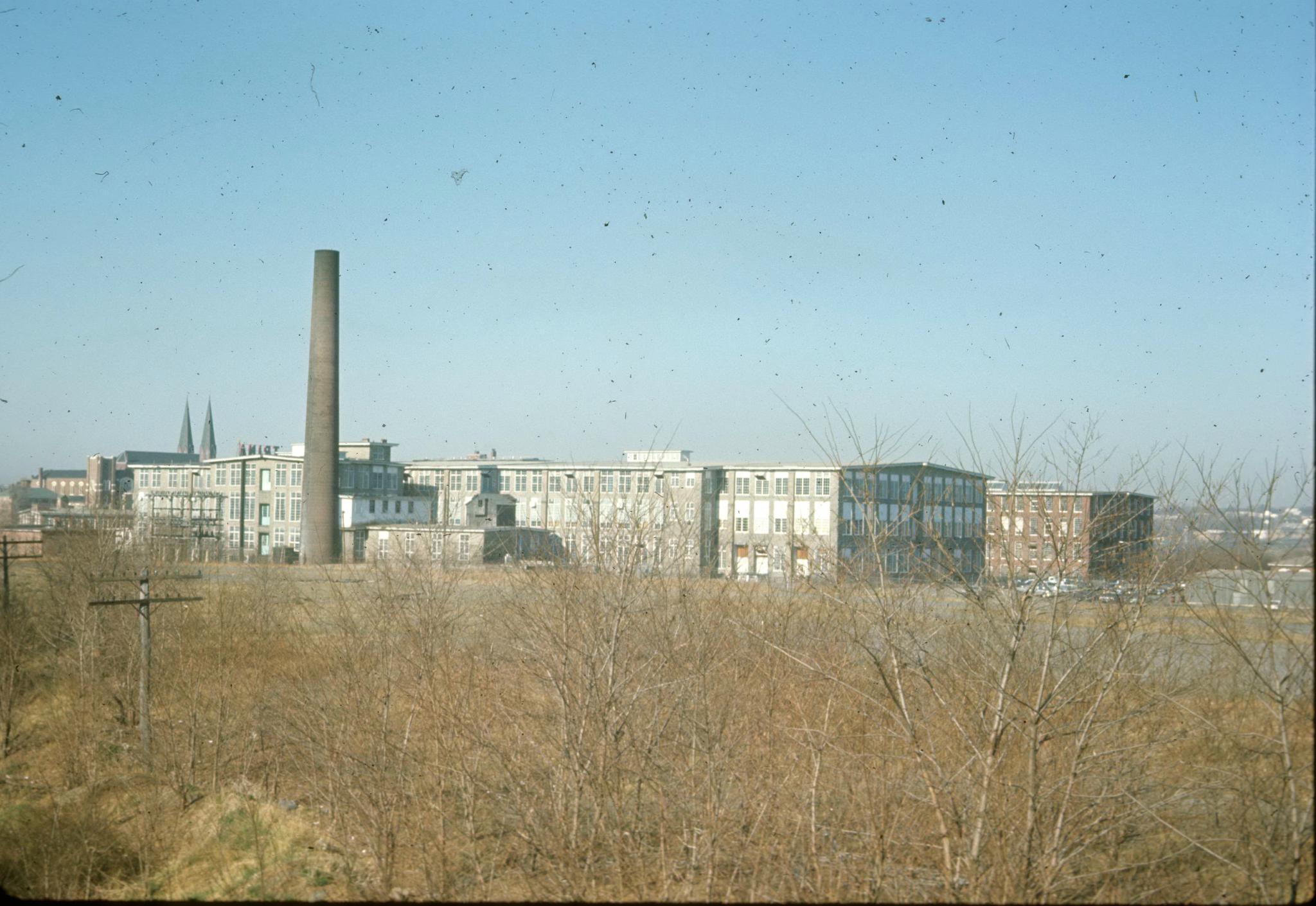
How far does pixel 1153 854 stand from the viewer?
977 centimetres

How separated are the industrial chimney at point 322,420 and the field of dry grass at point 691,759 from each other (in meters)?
24.5

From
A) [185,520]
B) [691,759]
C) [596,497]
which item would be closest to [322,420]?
[185,520]

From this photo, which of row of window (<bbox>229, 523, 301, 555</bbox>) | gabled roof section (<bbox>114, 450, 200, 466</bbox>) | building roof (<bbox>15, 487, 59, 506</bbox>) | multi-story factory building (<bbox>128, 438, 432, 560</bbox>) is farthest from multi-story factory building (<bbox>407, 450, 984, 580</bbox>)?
gabled roof section (<bbox>114, 450, 200, 466</bbox>)

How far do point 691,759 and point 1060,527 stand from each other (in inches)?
159

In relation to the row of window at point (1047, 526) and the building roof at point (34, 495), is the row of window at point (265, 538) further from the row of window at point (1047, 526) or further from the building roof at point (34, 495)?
the row of window at point (1047, 526)

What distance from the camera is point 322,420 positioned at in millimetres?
44656

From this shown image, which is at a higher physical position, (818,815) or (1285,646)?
(1285,646)

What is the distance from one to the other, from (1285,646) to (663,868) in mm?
4787

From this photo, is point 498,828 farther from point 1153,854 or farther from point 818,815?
point 1153,854

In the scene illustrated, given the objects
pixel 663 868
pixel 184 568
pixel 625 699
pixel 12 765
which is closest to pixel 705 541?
pixel 184 568

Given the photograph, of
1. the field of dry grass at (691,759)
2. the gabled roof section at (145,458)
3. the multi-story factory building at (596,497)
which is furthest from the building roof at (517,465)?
the gabled roof section at (145,458)

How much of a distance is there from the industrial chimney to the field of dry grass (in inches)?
964

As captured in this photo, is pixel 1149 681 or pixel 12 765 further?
pixel 12 765

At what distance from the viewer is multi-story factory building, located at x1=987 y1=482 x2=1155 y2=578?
933 centimetres
